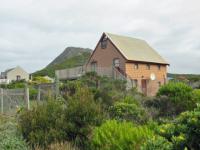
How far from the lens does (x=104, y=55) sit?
4328cm

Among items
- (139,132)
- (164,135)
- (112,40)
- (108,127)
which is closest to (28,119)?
(108,127)

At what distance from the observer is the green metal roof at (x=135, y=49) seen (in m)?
41.8

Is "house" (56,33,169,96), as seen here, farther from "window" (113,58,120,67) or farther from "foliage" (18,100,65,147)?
"foliage" (18,100,65,147)

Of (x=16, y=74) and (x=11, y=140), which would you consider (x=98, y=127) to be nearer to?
(x=11, y=140)

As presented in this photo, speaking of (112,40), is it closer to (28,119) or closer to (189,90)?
(189,90)

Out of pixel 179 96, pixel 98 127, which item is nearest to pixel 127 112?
pixel 98 127

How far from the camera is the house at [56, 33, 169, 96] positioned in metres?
40.8

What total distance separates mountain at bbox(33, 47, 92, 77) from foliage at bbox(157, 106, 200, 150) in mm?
71723

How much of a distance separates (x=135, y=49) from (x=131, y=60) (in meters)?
4.05

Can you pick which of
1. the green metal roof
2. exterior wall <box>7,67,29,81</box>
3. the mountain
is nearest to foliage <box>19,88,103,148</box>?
the green metal roof

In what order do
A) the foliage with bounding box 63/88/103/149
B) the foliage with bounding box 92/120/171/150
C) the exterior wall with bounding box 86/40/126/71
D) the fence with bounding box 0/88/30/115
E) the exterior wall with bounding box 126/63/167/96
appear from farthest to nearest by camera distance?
1. the exterior wall with bounding box 86/40/126/71
2. the exterior wall with bounding box 126/63/167/96
3. the fence with bounding box 0/88/30/115
4. the foliage with bounding box 63/88/103/149
5. the foliage with bounding box 92/120/171/150

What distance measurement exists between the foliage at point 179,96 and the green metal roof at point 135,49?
71.5ft

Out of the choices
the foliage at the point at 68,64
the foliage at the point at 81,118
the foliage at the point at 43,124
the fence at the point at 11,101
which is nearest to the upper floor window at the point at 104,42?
the fence at the point at 11,101

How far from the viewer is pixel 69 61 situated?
324 feet
